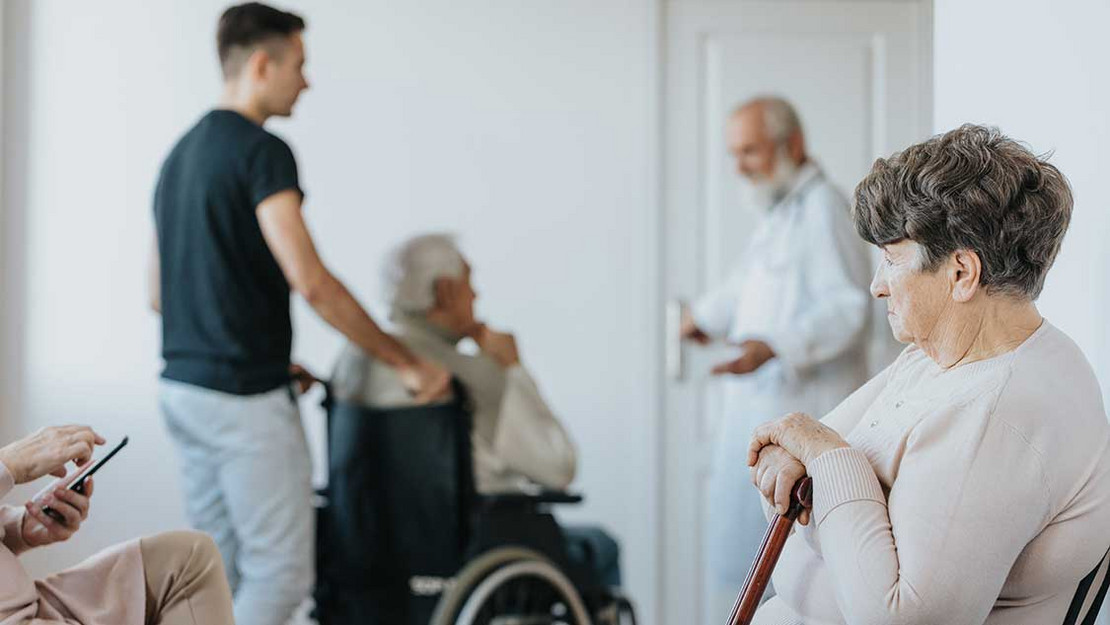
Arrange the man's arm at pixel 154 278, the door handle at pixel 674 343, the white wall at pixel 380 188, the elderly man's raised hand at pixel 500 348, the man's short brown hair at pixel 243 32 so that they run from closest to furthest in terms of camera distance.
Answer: the man's short brown hair at pixel 243 32
the man's arm at pixel 154 278
the elderly man's raised hand at pixel 500 348
the white wall at pixel 380 188
the door handle at pixel 674 343

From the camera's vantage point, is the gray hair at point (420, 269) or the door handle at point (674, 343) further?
the door handle at point (674, 343)

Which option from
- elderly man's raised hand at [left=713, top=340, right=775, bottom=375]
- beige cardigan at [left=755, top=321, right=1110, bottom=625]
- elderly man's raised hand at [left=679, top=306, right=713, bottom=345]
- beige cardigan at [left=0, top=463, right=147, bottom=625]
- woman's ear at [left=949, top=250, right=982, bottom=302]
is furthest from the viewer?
elderly man's raised hand at [left=679, top=306, right=713, bottom=345]

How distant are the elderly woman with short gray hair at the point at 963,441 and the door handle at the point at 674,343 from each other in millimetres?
2564

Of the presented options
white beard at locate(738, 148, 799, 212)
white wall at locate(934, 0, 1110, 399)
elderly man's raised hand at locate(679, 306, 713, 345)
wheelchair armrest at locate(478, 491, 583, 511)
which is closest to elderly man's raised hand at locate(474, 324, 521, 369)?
wheelchair armrest at locate(478, 491, 583, 511)

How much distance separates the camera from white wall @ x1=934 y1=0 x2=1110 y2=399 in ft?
5.05

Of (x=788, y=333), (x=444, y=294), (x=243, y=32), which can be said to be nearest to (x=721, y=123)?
(x=788, y=333)

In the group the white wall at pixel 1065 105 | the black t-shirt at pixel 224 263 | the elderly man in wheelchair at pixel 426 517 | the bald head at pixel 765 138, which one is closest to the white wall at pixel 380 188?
the bald head at pixel 765 138

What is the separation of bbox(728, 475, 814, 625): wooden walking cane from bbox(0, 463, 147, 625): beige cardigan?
28.0 inches

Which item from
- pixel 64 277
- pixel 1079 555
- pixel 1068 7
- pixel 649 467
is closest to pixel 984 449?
pixel 1079 555

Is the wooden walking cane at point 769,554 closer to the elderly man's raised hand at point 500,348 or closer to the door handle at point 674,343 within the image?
the elderly man's raised hand at point 500,348

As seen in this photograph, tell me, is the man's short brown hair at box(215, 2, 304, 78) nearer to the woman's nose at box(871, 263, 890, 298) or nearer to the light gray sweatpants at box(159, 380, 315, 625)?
the light gray sweatpants at box(159, 380, 315, 625)

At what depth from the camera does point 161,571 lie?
5.20 ft

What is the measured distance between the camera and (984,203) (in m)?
1.33

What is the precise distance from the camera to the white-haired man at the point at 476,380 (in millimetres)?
2934
